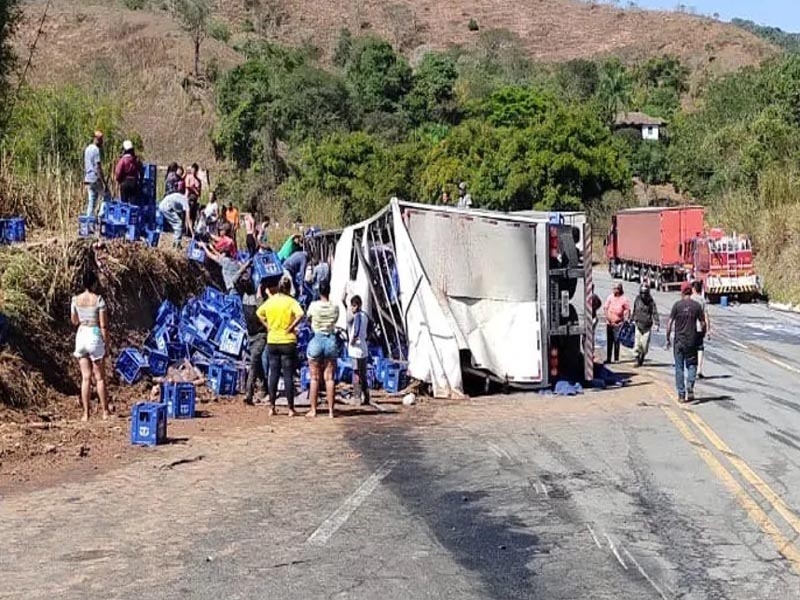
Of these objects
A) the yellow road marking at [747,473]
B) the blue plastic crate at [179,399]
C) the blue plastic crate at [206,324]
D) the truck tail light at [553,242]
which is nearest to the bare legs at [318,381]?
the blue plastic crate at [179,399]

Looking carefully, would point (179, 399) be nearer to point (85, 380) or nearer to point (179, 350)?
point (85, 380)

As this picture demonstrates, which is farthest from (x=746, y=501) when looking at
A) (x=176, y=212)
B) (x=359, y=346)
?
(x=176, y=212)

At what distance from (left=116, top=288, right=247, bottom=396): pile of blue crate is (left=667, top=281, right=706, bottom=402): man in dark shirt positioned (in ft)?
22.0

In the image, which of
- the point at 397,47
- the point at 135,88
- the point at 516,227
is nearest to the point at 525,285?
the point at 516,227

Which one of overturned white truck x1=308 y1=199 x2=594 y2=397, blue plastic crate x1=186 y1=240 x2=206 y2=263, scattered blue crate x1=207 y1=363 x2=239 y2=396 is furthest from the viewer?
blue plastic crate x1=186 y1=240 x2=206 y2=263

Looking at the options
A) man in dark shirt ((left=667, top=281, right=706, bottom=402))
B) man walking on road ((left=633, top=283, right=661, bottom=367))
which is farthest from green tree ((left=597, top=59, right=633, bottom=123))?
man in dark shirt ((left=667, top=281, right=706, bottom=402))

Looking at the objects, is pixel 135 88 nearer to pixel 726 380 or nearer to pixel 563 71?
pixel 563 71

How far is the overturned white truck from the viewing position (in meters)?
18.9

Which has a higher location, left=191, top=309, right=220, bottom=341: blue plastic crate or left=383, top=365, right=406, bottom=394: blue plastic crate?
left=191, top=309, right=220, bottom=341: blue plastic crate

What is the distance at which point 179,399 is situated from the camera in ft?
53.5

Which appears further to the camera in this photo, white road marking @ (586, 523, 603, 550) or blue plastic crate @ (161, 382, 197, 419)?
blue plastic crate @ (161, 382, 197, 419)

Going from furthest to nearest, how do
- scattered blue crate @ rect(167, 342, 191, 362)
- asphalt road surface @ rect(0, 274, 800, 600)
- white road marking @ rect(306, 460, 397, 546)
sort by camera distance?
scattered blue crate @ rect(167, 342, 191, 362) → white road marking @ rect(306, 460, 397, 546) → asphalt road surface @ rect(0, 274, 800, 600)

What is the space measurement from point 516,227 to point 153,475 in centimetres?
862

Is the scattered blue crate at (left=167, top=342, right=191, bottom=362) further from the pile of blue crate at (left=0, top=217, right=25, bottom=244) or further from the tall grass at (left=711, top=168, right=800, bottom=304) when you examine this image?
the tall grass at (left=711, top=168, right=800, bottom=304)
